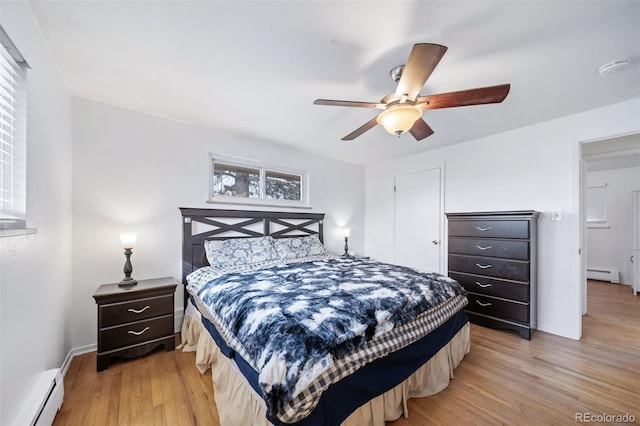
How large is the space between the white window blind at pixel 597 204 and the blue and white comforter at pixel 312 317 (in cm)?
512

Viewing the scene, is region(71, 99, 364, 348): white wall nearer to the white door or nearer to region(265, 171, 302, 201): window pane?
region(265, 171, 302, 201): window pane

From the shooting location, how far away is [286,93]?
7.20 ft

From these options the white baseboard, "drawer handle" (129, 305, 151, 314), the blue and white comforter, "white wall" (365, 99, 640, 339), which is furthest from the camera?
"white wall" (365, 99, 640, 339)

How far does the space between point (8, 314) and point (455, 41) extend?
2841 mm

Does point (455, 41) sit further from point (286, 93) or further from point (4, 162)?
point (4, 162)

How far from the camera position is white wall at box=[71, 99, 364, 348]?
2.33 metres

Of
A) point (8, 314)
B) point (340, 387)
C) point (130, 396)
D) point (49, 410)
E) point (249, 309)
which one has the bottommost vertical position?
point (130, 396)

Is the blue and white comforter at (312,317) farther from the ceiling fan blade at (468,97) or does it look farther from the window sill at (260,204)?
the ceiling fan blade at (468,97)

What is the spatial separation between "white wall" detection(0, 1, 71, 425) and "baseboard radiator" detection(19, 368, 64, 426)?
0.17ft

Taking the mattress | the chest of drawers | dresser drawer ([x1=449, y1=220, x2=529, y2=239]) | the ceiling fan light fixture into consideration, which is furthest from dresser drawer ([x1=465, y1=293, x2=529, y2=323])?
the ceiling fan light fixture

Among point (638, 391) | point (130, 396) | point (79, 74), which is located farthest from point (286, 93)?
point (638, 391)

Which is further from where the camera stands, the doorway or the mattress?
the doorway

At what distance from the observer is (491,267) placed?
2830mm

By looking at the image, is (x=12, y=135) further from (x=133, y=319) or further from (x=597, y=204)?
(x=597, y=204)
